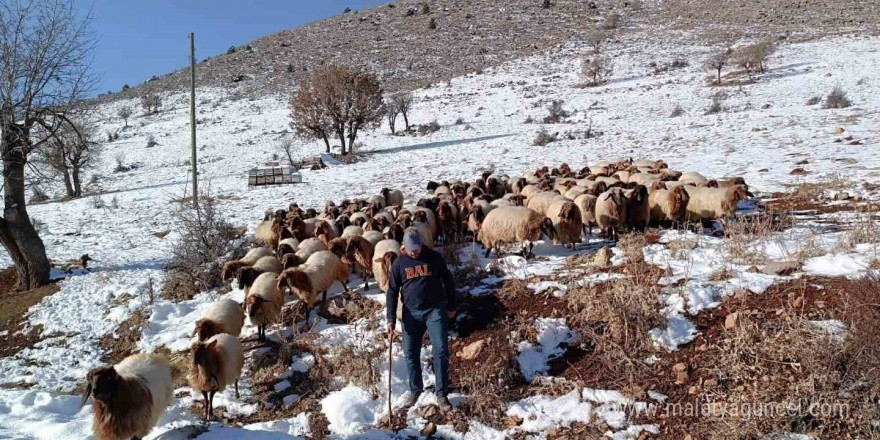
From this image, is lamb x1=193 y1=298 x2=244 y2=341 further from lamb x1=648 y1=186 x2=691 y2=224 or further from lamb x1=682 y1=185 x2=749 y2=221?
lamb x1=682 y1=185 x2=749 y2=221

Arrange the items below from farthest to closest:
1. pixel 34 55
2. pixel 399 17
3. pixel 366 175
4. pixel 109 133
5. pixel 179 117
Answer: pixel 399 17, pixel 179 117, pixel 109 133, pixel 366 175, pixel 34 55

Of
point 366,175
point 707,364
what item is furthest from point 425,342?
point 366,175

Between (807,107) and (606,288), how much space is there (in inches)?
875

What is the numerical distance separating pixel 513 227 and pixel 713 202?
3557mm

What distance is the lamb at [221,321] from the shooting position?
6.43m

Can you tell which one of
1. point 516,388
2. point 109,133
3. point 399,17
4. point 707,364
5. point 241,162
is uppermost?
point 399,17

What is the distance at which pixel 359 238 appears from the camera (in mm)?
8281

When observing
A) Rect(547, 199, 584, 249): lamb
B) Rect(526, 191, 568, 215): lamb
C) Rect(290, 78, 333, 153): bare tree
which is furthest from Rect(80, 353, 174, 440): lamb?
Rect(290, 78, 333, 153): bare tree

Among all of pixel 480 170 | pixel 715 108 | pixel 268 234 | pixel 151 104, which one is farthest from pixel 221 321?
pixel 151 104

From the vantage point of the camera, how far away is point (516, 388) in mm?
5090

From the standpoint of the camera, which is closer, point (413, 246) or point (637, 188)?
point (413, 246)

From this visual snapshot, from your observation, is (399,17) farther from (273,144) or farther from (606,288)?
(606,288)

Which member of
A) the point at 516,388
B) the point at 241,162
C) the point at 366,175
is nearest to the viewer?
the point at 516,388

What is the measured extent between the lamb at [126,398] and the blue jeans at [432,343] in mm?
2576
